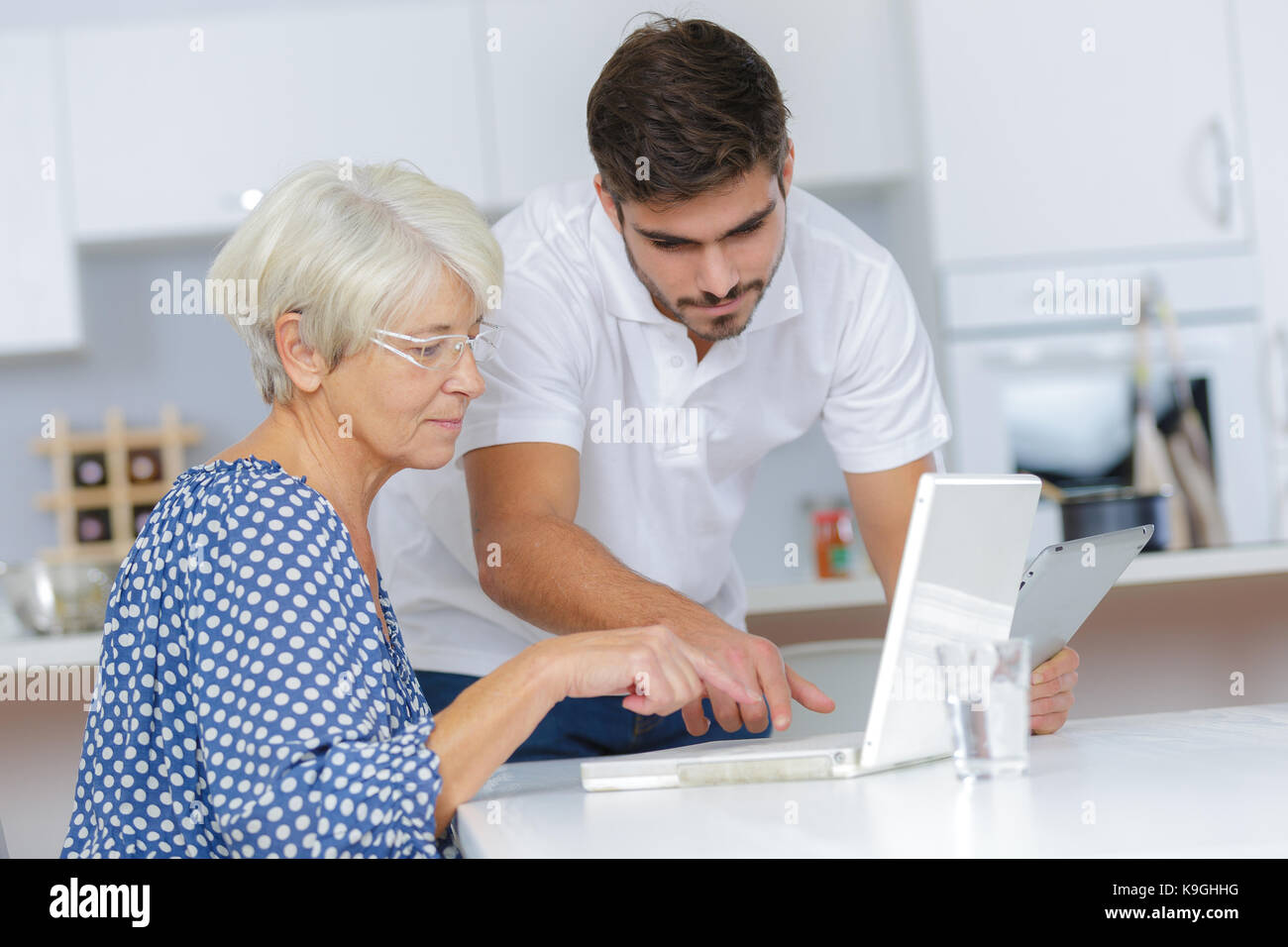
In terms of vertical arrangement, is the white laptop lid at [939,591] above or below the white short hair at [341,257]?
below

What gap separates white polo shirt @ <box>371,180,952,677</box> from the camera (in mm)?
1500

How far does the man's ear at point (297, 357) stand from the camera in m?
1.06

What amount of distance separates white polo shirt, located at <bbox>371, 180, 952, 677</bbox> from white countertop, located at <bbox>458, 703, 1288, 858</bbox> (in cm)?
53

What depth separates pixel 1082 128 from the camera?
9.26ft

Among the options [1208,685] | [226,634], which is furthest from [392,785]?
[1208,685]

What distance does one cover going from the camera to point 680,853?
0.70 meters

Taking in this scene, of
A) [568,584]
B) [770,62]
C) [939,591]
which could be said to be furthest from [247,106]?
[939,591]

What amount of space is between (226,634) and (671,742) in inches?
30.7

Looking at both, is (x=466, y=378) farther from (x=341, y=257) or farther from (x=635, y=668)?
(x=635, y=668)

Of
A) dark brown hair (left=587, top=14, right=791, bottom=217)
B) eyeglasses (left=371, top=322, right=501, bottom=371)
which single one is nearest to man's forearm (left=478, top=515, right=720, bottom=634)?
eyeglasses (left=371, top=322, right=501, bottom=371)

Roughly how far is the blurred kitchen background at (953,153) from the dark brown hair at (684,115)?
59.6 inches

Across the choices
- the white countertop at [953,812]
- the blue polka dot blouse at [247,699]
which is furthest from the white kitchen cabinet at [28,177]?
the white countertop at [953,812]

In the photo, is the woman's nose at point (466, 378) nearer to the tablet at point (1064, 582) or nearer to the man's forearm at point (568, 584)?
the man's forearm at point (568, 584)

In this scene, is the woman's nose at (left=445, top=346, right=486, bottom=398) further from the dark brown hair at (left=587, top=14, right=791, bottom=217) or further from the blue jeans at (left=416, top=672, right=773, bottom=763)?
the blue jeans at (left=416, top=672, right=773, bottom=763)
